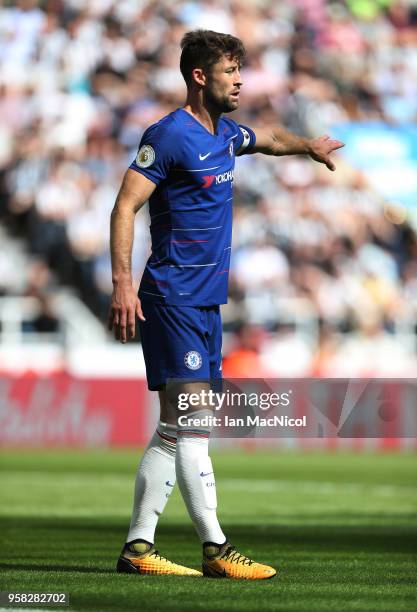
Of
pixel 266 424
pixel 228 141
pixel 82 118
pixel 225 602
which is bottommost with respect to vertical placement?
pixel 225 602

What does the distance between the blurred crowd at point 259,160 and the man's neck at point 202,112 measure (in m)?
12.5

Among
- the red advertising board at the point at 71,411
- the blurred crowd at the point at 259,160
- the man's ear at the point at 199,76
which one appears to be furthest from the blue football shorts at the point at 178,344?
the red advertising board at the point at 71,411

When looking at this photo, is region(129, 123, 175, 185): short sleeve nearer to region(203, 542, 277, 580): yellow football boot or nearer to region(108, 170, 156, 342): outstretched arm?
region(108, 170, 156, 342): outstretched arm

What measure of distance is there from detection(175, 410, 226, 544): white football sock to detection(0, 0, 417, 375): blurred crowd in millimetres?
12591

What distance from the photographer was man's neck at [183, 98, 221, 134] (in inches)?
206

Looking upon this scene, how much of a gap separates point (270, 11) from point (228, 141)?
17.1 metres

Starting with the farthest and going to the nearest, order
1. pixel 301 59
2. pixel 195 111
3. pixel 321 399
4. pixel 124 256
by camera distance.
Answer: pixel 301 59, pixel 321 399, pixel 195 111, pixel 124 256

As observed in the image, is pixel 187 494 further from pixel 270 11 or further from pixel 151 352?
pixel 270 11

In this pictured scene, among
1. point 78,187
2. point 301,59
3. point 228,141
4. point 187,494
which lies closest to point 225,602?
point 187,494

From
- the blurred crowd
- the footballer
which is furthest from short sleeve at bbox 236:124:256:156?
the blurred crowd

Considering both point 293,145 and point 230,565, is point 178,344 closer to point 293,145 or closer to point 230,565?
point 230,565

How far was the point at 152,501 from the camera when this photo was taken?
5195 millimetres

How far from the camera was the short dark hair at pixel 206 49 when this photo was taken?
5.14 meters

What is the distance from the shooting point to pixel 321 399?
5664 millimetres
